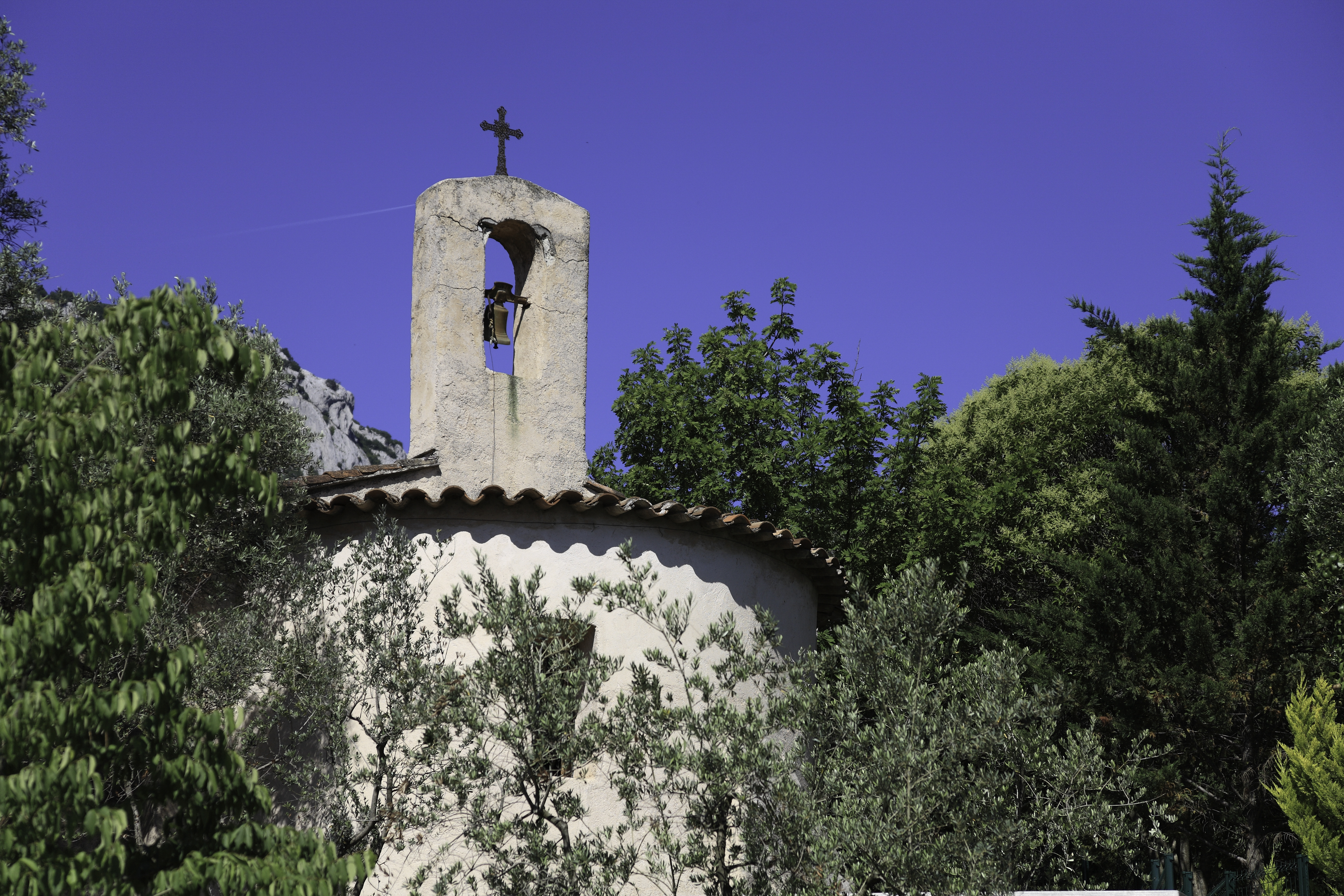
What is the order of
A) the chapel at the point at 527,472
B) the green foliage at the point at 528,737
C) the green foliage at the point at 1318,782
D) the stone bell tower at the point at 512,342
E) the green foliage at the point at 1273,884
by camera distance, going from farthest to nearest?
the green foliage at the point at 1273,884 < the green foliage at the point at 1318,782 < the stone bell tower at the point at 512,342 < the chapel at the point at 527,472 < the green foliage at the point at 528,737

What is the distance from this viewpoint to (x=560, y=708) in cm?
647

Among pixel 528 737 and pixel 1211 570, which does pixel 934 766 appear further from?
pixel 1211 570

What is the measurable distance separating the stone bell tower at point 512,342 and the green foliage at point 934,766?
4.79 meters

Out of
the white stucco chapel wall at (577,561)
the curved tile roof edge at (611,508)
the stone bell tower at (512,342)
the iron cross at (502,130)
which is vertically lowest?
the white stucco chapel wall at (577,561)

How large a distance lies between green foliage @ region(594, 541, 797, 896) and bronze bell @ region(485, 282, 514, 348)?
514 centimetres

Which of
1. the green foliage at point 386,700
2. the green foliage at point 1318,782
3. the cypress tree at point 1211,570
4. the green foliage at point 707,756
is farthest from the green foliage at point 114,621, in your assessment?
the cypress tree at point 1211,570

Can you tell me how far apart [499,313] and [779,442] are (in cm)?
961

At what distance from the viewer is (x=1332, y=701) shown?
48.2 feet

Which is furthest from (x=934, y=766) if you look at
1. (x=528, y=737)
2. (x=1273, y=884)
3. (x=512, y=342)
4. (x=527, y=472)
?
(x=1273, y=884)

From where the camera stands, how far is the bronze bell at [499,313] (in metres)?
11.7

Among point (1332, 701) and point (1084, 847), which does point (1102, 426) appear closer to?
point (1332, 701)

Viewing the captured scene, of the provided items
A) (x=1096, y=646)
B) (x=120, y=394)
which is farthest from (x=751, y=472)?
(x=120, y=394)

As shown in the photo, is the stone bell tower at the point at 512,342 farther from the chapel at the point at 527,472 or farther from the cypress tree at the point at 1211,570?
the cypress tree at the point at 1211,570

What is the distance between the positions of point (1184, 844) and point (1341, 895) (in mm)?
6320
